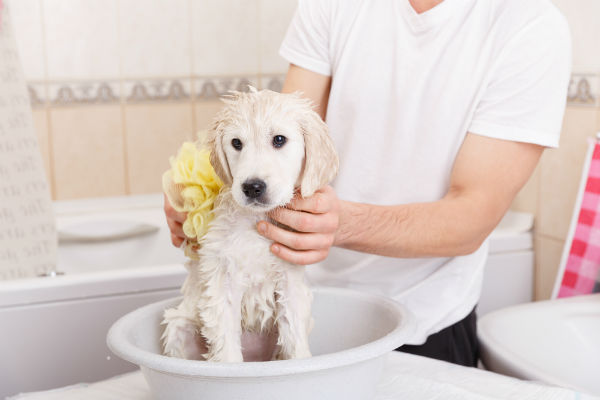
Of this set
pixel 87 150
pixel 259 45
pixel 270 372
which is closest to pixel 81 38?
pixel 87 150

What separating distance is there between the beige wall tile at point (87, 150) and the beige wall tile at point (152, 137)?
0.04 metres

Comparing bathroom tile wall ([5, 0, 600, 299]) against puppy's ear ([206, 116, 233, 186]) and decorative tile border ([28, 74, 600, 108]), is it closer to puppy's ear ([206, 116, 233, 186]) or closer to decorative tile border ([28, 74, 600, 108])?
decorative tile border ([28, 74, 600, 108])

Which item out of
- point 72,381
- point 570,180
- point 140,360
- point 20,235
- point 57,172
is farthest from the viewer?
point 57,172

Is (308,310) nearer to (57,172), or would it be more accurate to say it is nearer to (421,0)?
(421,0)

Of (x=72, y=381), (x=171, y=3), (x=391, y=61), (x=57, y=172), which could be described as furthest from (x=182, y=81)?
(x=391, y=61)

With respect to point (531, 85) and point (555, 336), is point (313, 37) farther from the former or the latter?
point (555, 336)

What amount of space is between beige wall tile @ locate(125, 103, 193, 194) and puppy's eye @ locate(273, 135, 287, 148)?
1827mm

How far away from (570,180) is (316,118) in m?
1.30

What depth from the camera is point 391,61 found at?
4.13 ft

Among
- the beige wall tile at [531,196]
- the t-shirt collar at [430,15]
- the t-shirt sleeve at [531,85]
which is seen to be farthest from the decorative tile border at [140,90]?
the t-shirt sleeve at [531,85]

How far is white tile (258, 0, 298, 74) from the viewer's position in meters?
2.70

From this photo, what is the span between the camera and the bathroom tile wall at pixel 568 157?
1.82 metres

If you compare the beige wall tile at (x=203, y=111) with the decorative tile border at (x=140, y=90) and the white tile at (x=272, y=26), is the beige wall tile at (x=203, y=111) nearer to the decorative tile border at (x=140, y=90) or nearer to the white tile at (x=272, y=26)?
the decorative tile border at (x=140, y=90)

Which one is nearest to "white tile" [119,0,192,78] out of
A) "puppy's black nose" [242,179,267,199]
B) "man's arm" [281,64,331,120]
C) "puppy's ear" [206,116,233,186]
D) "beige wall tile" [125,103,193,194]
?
"beige wall tile" [125,103,193,194]
